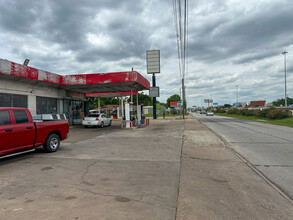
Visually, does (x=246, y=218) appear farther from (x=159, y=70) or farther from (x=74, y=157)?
(x=159, y=70)

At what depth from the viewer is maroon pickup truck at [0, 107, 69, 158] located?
607 centimetres

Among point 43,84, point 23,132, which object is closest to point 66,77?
point 43,84

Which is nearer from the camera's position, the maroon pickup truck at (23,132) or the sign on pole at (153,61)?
the maroon pickup truck at (23,132)

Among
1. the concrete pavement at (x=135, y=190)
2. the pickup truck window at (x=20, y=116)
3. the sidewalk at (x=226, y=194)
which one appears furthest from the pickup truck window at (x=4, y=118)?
the sidewalk at (x=226, y=194)

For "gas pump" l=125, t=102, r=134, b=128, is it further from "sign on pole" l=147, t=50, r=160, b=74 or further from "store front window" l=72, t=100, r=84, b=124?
"sign on pole" l=147, t=50, r=160, b=74

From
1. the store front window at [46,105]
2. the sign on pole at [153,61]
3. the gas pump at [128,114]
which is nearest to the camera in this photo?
the store front window at [46,105]

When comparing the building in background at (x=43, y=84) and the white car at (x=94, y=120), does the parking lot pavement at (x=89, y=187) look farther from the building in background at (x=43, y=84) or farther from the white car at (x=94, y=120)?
the white car at (x=94, y=120)

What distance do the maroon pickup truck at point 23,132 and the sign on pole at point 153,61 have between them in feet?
94.5

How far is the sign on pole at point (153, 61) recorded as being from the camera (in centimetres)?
3547

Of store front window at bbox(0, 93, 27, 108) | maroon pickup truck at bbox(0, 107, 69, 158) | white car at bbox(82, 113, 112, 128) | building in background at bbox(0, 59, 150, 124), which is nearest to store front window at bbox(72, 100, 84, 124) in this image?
building in background at bbox(0, 59, 150, 124)

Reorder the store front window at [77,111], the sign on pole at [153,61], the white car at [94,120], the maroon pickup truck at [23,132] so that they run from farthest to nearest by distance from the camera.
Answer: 1. the sign on pole at [153,61]
2. the store front window at [77,111]
3. the white car at [94,120]
4. the maroon pickup truck at [23,132]

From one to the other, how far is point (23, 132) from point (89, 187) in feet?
12.3

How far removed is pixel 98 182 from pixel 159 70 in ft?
105

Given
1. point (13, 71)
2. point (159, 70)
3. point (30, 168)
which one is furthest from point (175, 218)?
point (159, 70)
